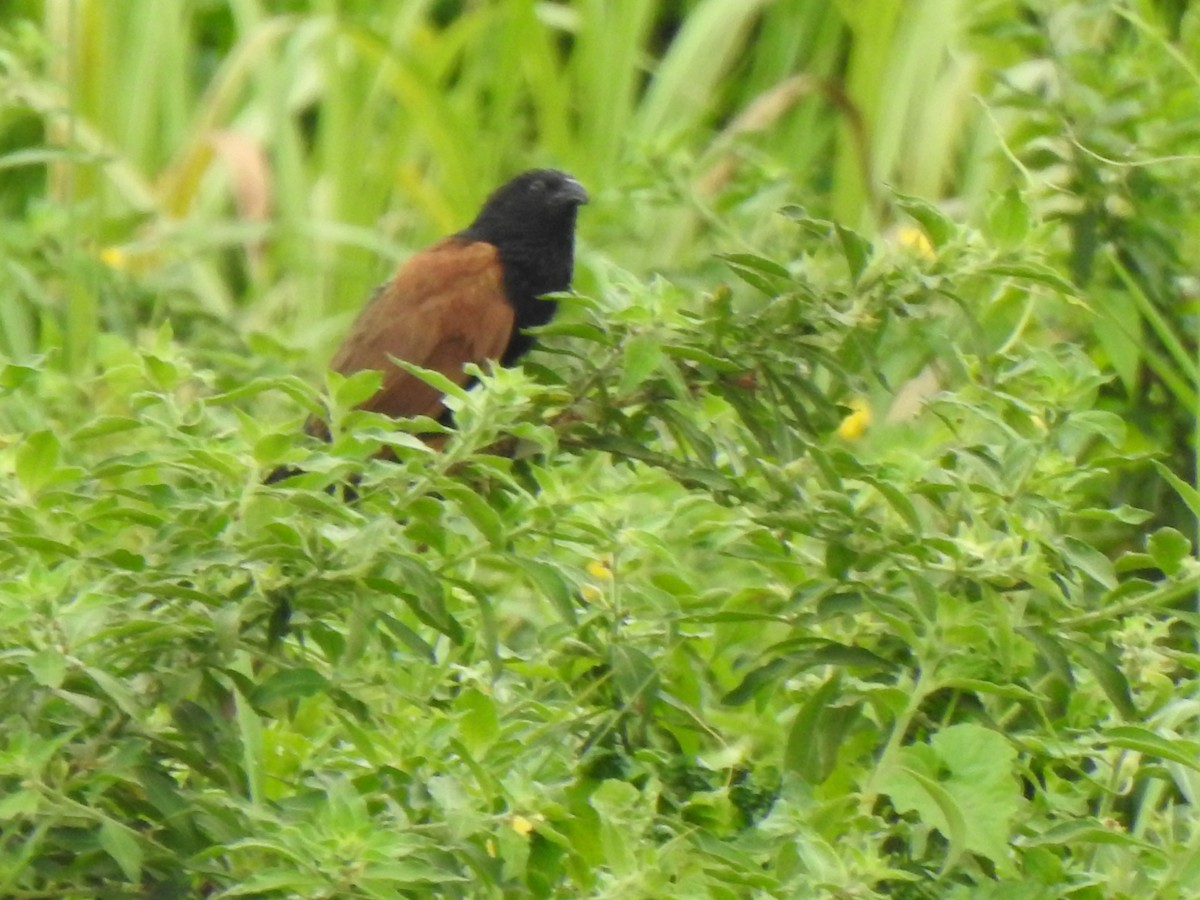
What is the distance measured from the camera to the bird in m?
2.90

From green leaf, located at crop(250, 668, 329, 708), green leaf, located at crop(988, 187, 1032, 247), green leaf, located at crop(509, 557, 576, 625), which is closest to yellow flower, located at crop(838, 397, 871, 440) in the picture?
green leaf, located at crop(988, 187, 1032, 247)

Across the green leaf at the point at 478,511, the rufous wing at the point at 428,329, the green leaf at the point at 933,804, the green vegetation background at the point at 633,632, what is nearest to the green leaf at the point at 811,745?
the green vegetation background at the point at 633,632

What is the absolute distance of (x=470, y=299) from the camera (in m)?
2.94

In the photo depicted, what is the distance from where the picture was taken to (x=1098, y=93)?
8.75ft

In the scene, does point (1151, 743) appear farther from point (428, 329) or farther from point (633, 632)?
point (428, 329)

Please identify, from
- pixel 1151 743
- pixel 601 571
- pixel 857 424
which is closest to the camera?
pixel 1151 743

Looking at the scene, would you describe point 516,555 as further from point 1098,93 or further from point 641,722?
point 1098,93

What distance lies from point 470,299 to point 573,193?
0.30 m

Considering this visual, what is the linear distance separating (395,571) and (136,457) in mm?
224

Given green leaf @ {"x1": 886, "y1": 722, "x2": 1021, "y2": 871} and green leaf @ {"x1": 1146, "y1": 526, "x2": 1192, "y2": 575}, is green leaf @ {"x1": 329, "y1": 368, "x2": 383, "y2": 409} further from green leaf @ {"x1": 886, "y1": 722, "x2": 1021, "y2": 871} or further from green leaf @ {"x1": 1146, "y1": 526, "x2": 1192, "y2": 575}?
green leaf @ {"x1": 1146, "y1": 526, "x2": 1192, "y2": 575}

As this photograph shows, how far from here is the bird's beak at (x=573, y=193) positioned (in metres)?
3.08

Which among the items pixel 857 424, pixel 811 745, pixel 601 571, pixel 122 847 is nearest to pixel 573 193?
pixel 857 424

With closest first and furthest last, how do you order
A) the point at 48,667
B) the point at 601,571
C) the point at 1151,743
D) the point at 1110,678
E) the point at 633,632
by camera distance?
the point at 48,667 < the point at 1151,743 < the point at 1110,678 < the point at 633,632 < the point at 601,571

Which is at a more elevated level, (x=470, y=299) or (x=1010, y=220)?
(x=1010, y=220)
